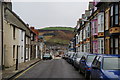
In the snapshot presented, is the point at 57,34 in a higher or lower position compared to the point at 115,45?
higher

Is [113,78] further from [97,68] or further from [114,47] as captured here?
[114,47]

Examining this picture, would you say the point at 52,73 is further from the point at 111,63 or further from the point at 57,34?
the point at 57,34

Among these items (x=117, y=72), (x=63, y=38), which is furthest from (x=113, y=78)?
(x=63, y=38)

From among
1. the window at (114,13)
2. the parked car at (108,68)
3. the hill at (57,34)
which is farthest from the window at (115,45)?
the hill at (57,34)

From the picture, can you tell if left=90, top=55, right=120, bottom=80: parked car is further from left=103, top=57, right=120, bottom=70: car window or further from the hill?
the hill

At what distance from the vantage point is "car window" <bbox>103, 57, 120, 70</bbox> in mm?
9656

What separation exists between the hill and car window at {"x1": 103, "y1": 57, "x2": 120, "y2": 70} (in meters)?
143

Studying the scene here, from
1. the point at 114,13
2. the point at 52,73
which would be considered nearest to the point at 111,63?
the point at 52,73

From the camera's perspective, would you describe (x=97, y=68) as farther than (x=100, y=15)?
No

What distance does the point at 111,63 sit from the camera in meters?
10.0

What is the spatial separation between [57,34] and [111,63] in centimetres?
16526

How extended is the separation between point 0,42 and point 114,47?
1034cm

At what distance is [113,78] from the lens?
8.09m

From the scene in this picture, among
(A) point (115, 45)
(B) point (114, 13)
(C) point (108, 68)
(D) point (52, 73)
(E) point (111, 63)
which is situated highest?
(B) point (114, 13)
